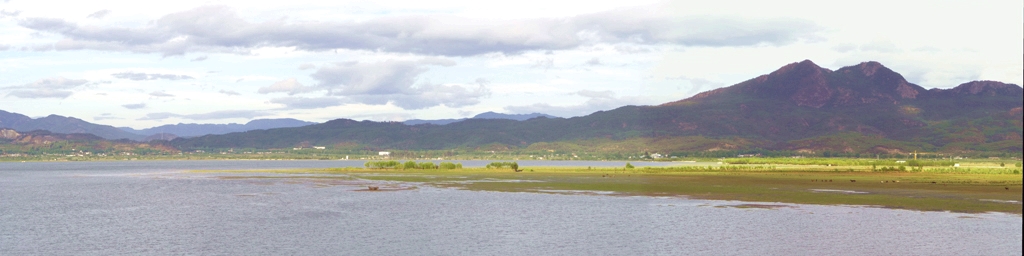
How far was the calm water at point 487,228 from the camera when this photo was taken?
4900cm

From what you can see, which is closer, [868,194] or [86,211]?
[86,211]

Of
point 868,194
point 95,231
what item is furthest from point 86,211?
point 868,194

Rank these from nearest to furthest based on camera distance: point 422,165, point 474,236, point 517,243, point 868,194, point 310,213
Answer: point 517,243
point 474,236
point 310,213
point 868,194
point 422,165

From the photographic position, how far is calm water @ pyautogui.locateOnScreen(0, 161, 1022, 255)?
49000 millimetres

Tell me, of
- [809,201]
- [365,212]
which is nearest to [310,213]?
[365,212]

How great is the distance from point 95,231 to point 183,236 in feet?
23.7

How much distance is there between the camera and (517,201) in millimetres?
84750

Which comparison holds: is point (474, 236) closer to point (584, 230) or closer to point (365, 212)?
point (584, 230)

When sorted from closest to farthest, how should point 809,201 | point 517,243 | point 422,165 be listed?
point 517,243, point 809,201, point 422,165

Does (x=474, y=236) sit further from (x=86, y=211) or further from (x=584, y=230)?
(x=86, y=211)

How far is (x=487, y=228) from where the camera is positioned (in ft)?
195

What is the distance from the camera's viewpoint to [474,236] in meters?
55.1

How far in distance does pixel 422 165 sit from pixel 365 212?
121 meters

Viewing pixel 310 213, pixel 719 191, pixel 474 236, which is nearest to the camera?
pixel 474 236
